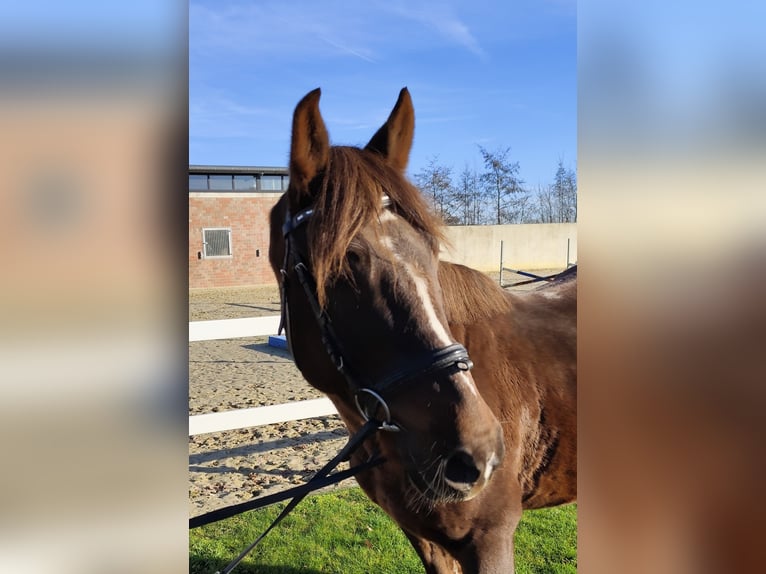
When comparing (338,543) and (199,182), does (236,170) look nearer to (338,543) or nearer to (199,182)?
(199,182)

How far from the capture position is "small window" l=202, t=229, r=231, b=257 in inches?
833

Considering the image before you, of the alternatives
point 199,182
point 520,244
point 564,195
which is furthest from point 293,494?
point 199,182

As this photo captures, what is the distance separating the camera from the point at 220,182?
25453 millimetres

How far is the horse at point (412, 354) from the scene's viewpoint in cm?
156

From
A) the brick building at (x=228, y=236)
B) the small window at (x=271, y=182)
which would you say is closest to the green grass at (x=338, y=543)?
the brick building at (x=228, y=236)

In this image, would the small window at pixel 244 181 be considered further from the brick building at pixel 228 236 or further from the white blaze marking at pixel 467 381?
the white blaze marking at pixel 467 381

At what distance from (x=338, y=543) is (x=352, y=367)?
254 cm
